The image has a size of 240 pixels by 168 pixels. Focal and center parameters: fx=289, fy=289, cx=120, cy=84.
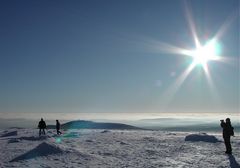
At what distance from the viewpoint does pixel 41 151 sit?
18609 millimetres

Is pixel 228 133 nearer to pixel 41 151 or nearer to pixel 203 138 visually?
pixel 203 138

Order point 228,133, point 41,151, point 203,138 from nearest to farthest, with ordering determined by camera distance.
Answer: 1. point 41,151
2. point 228,133
3. point 203,138

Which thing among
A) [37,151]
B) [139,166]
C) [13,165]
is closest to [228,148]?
[139,166]

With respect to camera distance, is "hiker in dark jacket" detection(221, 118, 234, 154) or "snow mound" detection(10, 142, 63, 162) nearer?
"snow mound" detection(10, 142, 63, 162)

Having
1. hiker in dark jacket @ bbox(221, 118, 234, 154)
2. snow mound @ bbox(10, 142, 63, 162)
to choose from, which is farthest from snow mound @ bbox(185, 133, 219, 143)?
snow mound @ bbox(10, 142, 63, 162)

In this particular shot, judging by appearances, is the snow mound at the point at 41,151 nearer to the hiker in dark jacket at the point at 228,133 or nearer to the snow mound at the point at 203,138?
the hiker in dark jacket at the point at 228,133

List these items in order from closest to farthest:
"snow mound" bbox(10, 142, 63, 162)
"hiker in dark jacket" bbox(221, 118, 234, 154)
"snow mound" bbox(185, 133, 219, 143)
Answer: "snow mound" bbox(10, 142, 63, 162) → "hiker in dark jacket" bbox(221, 118, 234, 154) → "snow mound" bbox(185, 133, 219, 143)

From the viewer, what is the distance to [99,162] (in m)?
17.3

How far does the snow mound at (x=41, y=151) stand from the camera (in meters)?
17.5

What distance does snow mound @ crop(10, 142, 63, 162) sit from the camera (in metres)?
17.5

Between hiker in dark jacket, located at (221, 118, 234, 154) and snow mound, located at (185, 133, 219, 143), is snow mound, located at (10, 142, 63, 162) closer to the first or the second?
hiker in dark jacket, located at (221, 118, 234, 154)

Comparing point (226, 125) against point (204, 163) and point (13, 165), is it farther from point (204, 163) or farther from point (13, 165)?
point (13, 165)

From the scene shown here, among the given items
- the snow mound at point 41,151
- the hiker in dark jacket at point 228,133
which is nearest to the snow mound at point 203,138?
the hiker in dark jacket at point 228,133

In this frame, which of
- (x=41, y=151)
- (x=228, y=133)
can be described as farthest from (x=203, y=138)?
(x=41, y=151)
